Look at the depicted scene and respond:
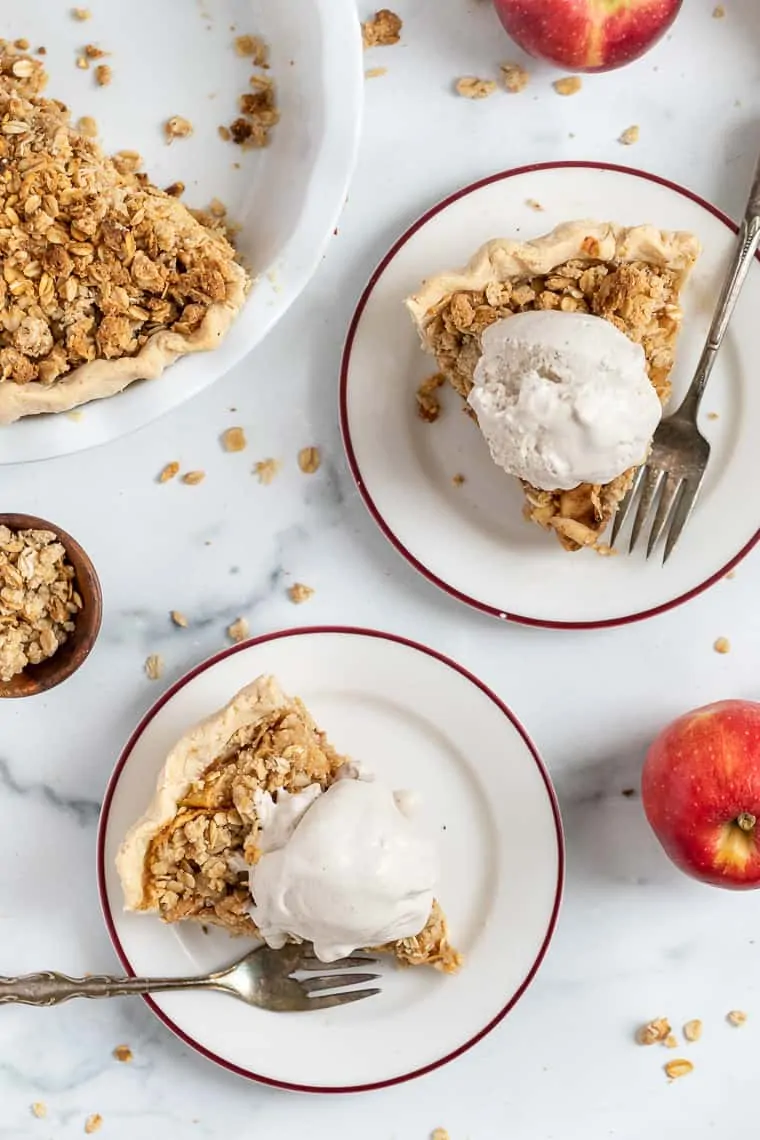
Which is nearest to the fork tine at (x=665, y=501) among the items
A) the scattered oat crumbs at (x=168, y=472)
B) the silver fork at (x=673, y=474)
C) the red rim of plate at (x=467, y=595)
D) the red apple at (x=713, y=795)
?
the silver fork at (x=673, y=474)

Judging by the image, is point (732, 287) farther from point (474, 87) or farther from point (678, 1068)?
point (678, 1068)

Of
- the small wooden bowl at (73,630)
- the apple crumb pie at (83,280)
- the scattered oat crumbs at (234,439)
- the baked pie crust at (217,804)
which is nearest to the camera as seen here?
the apple crumb pie at (83,280)

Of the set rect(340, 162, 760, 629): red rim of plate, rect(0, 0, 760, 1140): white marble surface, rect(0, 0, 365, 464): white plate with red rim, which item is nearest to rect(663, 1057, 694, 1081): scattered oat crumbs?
rect(0, 0, 760, 1140): white marble surface

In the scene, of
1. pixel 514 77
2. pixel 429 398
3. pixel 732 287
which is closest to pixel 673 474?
pixel 732 287

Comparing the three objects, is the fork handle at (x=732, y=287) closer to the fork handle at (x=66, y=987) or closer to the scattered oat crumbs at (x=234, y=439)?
the scattered oat crumbs at (x=234, y=439)

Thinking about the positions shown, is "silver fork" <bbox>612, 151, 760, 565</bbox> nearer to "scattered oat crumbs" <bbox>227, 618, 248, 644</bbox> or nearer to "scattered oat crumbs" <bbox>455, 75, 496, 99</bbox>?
"scattered oat crumbs" <bbox>455, 75, 496, 99</bbox>
